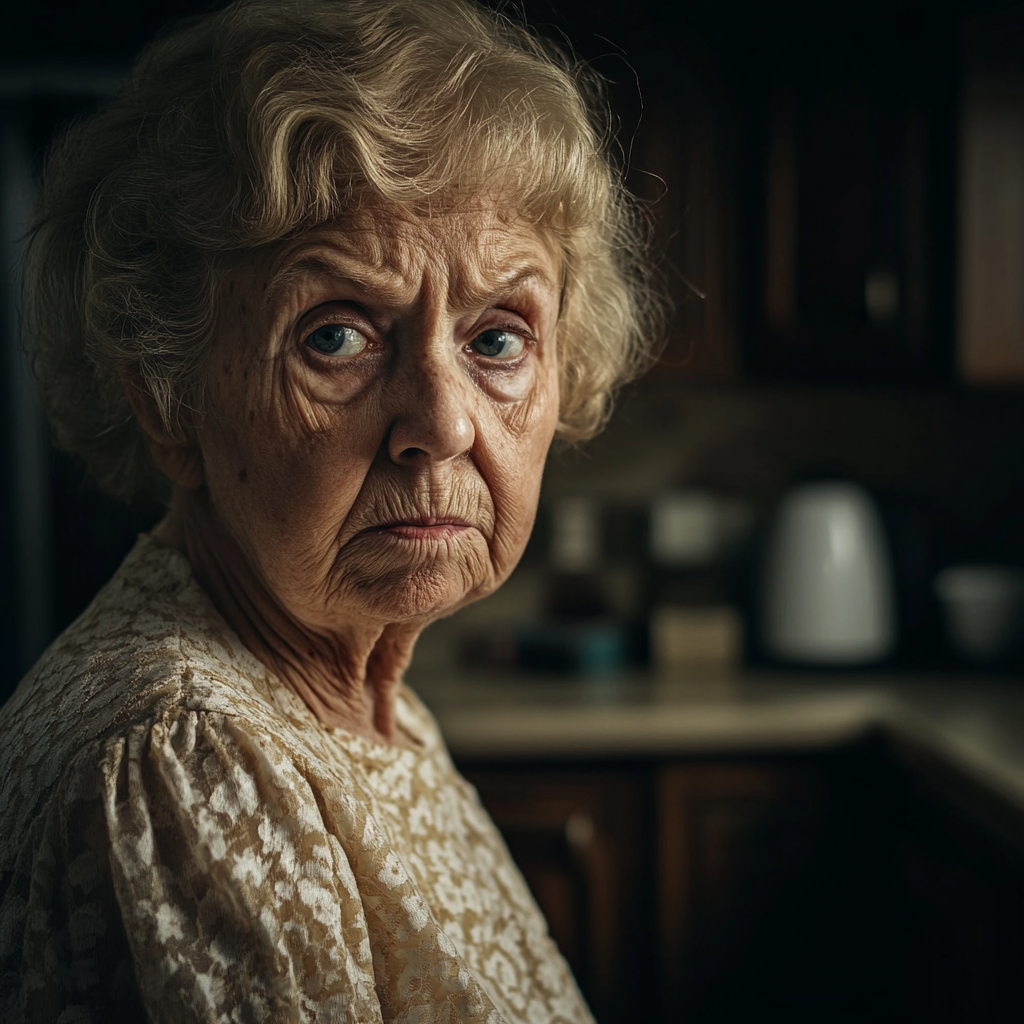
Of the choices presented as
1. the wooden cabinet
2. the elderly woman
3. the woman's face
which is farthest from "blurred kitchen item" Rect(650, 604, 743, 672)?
the woman's face

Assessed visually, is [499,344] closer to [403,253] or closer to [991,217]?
[403,253]

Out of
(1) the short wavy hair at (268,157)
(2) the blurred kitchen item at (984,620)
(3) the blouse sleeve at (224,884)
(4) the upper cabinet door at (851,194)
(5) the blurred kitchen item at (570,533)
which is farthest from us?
(5) the blurred kitchen item at (570,533)

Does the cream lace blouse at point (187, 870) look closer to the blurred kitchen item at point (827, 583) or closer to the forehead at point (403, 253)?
the forehead at point (403, 253)

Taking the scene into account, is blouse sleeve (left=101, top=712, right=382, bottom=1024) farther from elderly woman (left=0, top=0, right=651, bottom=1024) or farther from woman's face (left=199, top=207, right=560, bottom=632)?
woman's face (left=199, top=207, right=560, bottom=632)

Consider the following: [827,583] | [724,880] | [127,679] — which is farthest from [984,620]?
[127,679]

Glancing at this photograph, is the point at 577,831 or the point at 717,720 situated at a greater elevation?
the point at 717,720

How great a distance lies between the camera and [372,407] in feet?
2.06

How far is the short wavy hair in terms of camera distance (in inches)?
23.6

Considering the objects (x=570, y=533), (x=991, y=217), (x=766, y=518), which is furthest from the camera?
(x=766, y=518)

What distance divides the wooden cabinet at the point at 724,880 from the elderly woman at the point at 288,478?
1.29 m

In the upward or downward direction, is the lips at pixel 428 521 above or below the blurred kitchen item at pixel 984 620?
above

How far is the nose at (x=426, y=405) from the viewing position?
2.04 ft

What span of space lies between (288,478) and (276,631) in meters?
0.12

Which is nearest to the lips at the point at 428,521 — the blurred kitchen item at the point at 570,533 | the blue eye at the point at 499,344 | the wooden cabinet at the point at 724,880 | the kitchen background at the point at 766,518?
the blue eye at the point at 499,344
